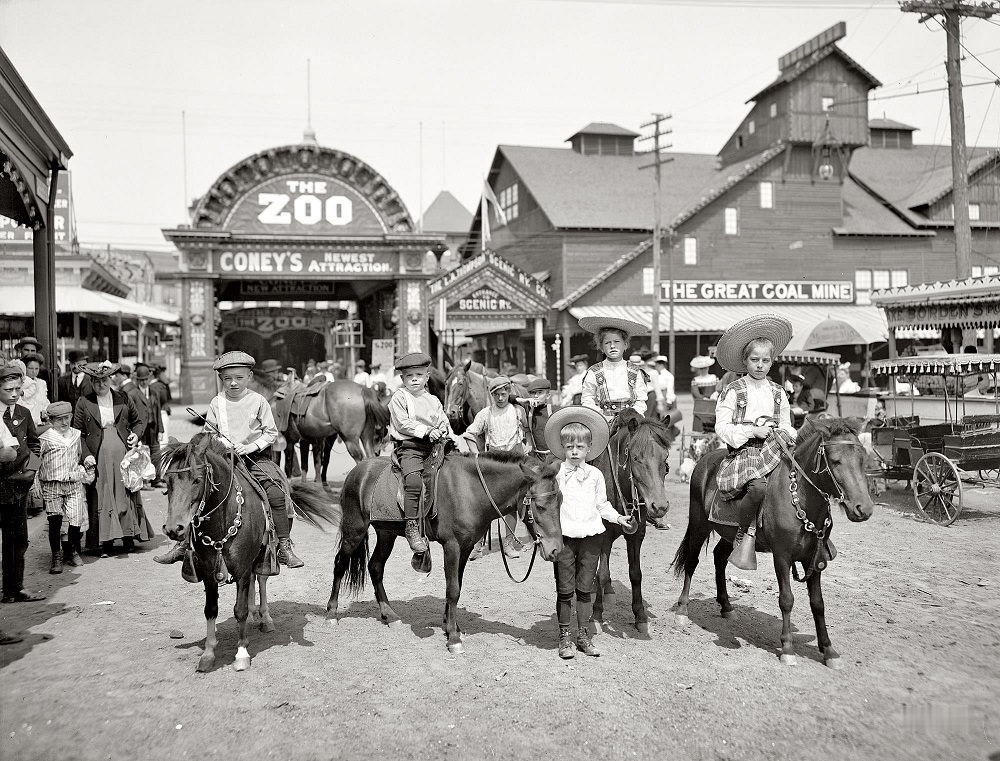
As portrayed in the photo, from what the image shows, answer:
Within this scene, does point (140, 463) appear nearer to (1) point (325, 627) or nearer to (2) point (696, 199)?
(1) point (325, 627)

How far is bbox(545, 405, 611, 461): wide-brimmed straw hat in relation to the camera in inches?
227

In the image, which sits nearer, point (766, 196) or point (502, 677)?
point (502, 677)

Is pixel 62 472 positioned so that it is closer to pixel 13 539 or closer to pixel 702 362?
pixel 13 539

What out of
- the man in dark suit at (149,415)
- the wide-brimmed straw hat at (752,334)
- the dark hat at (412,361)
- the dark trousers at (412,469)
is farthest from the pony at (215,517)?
the wide-brimmed straw hat at (752,334)

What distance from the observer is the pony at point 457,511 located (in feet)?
18.2

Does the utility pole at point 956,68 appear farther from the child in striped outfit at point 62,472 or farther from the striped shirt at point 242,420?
the child in striped outfit at point 62,472

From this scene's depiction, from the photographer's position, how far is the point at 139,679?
5.24m

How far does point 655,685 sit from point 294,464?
381 inches

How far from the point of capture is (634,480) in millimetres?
5832

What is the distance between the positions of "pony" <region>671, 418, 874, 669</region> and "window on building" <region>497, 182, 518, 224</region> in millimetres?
36489

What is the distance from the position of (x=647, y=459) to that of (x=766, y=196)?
35.8 metres


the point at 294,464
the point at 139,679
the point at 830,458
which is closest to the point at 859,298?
the point at 294,464

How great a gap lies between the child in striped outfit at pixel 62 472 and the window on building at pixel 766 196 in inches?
1399

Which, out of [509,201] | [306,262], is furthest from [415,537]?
[509,201]
